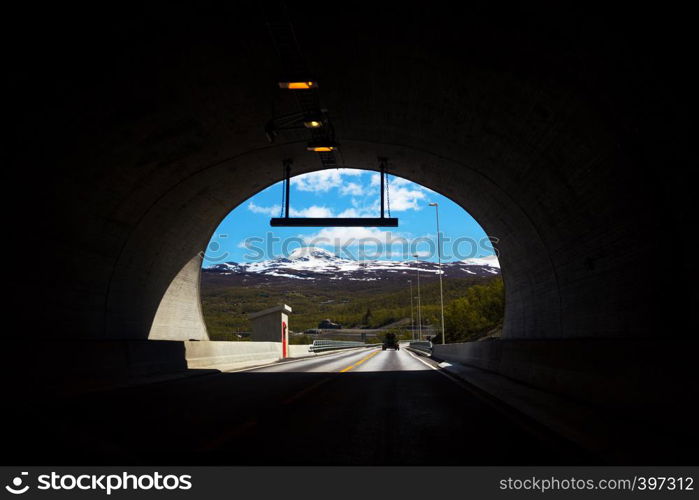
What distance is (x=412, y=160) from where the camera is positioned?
1917cm

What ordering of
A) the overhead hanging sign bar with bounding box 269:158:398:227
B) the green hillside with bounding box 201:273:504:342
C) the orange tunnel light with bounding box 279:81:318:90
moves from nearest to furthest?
the orange tunnel light with bounding box 279:81:318:90, the overhead hanging sign bar with bounding box 269:158:398:227, the green hillside with bounding box 201:273:504:342

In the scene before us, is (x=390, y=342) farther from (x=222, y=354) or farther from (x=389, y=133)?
(x=389, y=133)

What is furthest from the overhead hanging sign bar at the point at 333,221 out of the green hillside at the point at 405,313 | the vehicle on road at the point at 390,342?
the vehicle on road at the point at 390,342

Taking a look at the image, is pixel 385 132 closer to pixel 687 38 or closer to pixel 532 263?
pixel 532 263

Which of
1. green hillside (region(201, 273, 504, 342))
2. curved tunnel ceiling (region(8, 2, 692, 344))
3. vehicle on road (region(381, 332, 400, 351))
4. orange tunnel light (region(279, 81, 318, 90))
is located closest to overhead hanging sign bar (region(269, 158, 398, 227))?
curved tunnel ceiling (region(8, 2, 692, 344))

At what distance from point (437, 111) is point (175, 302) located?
14.1m

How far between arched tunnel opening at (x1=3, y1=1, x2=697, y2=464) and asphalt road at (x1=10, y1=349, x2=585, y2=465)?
0.37 feet

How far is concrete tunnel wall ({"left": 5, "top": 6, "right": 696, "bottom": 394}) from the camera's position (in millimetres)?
Result: 9945

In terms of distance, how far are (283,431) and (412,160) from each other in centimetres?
1351

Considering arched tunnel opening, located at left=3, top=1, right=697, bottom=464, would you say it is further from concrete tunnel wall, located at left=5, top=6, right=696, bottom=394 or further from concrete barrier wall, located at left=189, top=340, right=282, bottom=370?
concrete barrier wall, located at left=189, top=340, right=282, bottom=370

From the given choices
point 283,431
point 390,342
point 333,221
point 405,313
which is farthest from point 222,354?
point 405,313

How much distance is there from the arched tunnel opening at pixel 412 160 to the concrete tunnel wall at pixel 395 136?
0.06 metres

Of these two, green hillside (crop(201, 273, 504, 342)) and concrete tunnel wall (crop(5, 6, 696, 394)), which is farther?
green hillside (crop(201, 273, 504, 342))

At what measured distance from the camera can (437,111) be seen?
14.0 meters
